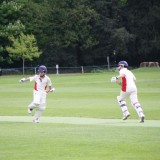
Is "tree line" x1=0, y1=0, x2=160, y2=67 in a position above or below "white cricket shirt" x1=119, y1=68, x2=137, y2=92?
above

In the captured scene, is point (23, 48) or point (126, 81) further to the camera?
point (23, 48)

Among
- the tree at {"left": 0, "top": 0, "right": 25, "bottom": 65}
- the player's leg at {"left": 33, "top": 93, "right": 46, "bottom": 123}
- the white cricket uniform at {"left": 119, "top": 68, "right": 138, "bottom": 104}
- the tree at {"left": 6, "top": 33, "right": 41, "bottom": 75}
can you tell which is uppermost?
the tree at {"left": 0, "top": 0, "right": 25, "bottom": 65}

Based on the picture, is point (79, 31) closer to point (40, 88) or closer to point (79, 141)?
point (40, 88)

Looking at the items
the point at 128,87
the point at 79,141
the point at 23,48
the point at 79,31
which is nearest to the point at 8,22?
the point at 23,48

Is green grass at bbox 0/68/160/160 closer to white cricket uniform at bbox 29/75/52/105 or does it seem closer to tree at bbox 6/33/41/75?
white cricket uniform at bbox 29/75/52/105

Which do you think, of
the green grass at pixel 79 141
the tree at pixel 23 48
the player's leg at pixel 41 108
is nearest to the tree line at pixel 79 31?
the tree at pixel 23 48

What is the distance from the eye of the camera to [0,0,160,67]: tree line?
76.8 meters

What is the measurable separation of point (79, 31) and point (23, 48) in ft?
31.0

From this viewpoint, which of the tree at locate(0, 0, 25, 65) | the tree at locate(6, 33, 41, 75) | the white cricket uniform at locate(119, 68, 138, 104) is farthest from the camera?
the tree at locate(0, 0, 25, 65)

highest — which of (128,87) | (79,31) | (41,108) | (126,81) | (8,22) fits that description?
(8,22)

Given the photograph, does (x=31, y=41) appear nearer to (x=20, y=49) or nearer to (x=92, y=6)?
(x=20, y=49)

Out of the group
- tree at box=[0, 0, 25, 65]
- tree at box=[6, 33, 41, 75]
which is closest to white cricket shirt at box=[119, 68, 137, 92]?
tree at box=[6, 33, 41, 75]

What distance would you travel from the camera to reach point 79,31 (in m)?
80.8

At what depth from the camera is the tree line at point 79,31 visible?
76812 millimetres
